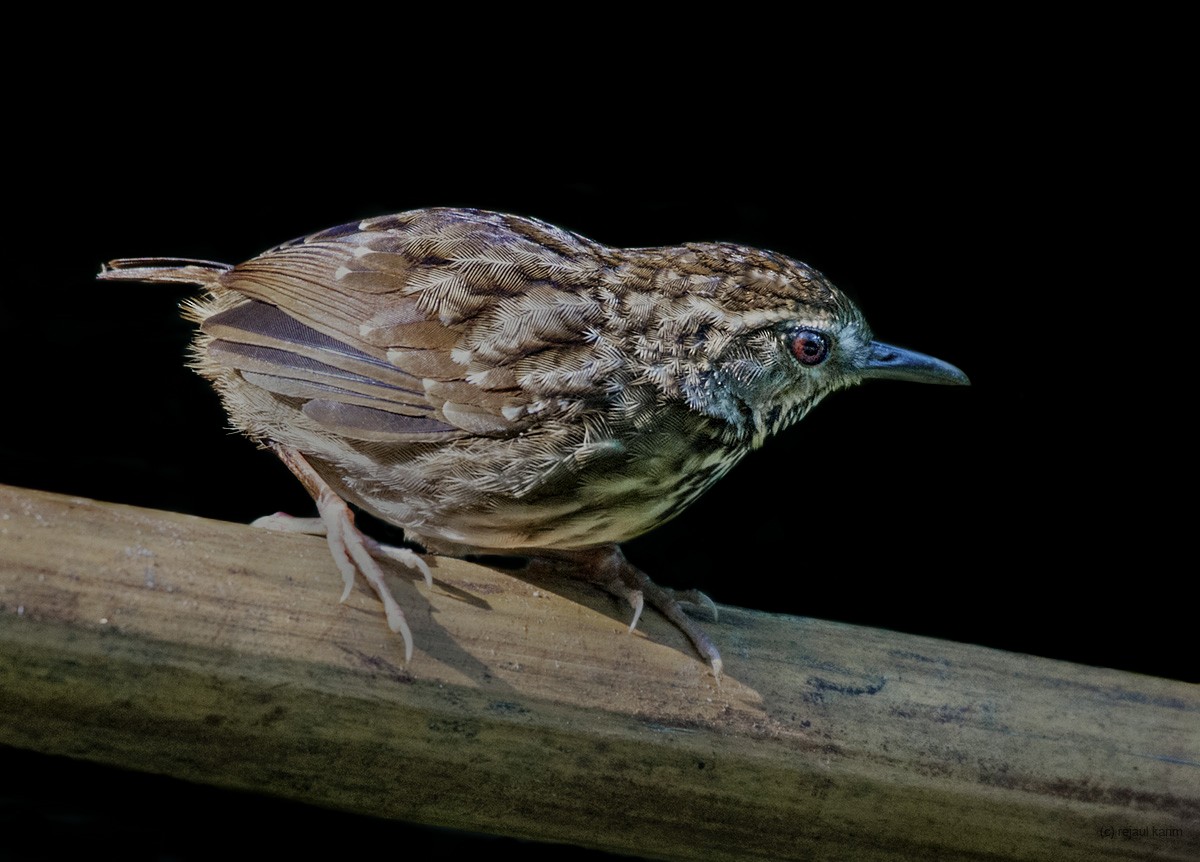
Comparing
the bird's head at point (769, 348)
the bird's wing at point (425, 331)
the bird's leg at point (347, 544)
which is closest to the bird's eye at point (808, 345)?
the bird's head at point (769, 348)

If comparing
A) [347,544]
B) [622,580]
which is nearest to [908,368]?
[622,580]

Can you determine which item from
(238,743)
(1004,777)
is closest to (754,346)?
(1004,777)

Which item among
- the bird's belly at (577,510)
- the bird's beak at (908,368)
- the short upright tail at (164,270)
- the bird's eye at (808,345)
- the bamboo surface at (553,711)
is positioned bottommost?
the bamboo surface at (553,711)

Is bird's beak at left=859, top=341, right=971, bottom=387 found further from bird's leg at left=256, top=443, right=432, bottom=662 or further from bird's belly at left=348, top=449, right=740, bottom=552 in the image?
bird's leg at left=256, top=443, right=432, bottom=662

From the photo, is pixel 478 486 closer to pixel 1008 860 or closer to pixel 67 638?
pixel 67 638

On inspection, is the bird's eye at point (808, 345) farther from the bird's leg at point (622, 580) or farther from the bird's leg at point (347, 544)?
the bird's leg at point (347, 544)

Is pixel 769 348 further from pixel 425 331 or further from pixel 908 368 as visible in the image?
pixel 425 331
